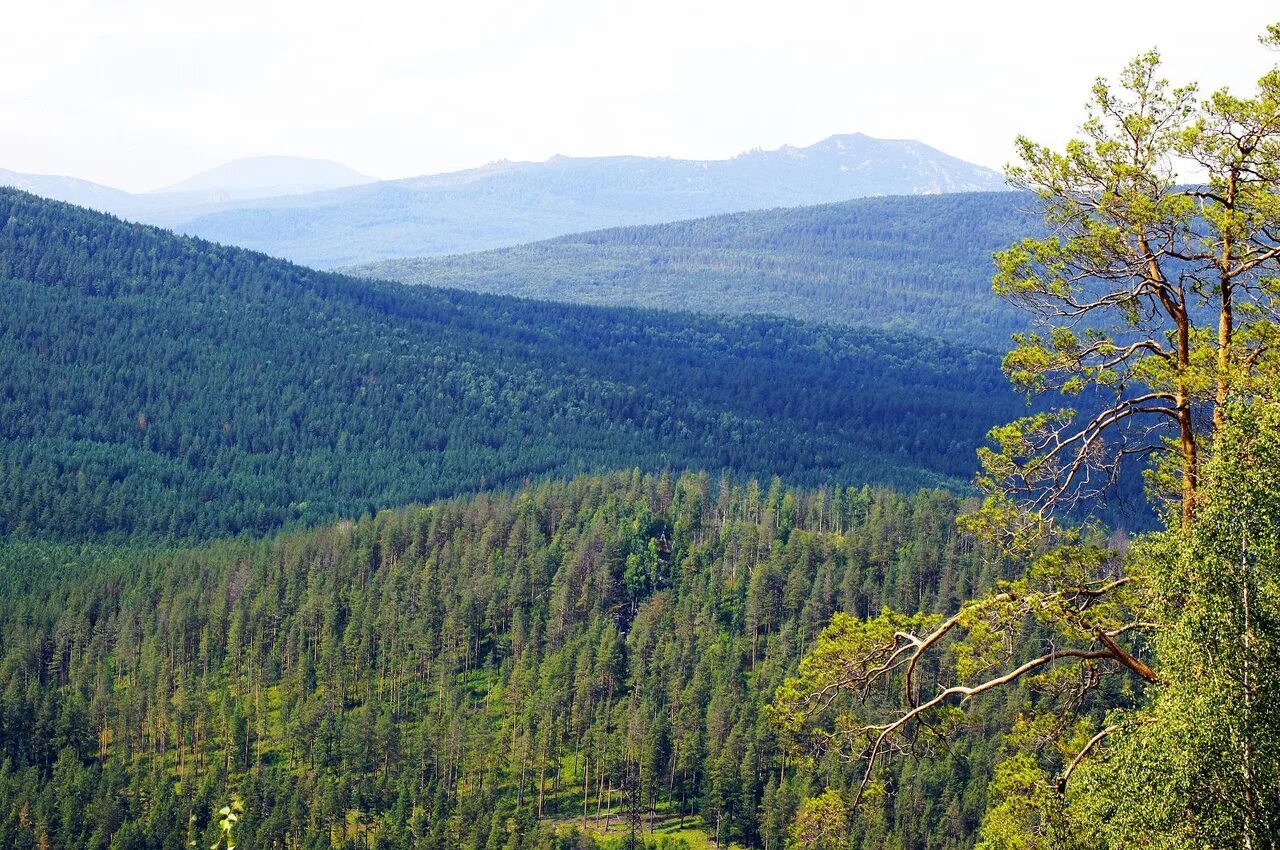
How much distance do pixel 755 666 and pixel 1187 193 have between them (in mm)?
110908

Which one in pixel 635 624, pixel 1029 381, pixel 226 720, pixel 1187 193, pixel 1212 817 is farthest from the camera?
pixel 635 624

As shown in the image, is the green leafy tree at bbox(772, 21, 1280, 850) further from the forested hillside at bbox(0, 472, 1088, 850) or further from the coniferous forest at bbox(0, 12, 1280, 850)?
the forested hillside at bbox(0, 472, 1088, 850)

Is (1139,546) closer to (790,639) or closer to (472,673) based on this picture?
(790,639)

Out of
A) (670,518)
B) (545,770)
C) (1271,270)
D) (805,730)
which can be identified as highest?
(1271,270)

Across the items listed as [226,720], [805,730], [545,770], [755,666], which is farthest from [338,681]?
[805,730]

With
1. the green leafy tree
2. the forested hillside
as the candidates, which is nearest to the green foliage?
the green leafy tree

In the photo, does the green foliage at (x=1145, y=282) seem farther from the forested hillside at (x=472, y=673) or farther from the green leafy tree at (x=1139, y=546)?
the forested hillside at (x=472, y=673)

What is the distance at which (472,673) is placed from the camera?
144 m

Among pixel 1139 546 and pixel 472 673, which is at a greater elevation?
pixel 1139 546

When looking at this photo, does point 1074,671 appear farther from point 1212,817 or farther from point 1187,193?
point 1187,193

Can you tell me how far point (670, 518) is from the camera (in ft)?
529

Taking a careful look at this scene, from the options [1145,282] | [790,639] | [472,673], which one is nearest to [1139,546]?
[1145,282]

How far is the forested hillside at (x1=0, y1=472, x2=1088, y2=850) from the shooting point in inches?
4252

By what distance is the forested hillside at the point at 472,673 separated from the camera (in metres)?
108
